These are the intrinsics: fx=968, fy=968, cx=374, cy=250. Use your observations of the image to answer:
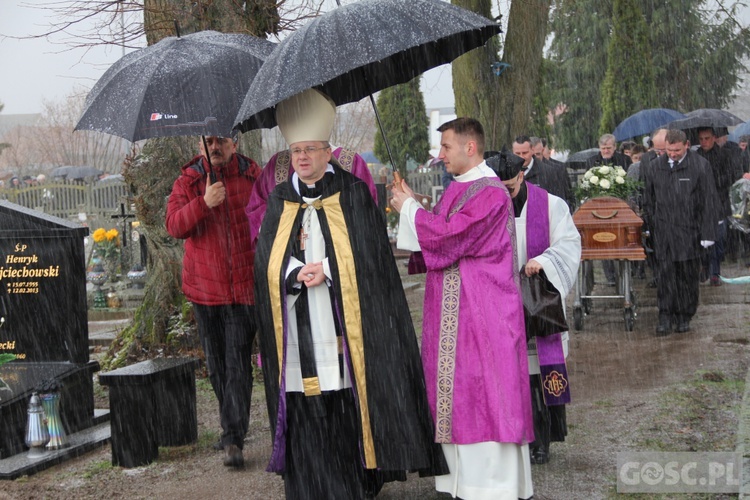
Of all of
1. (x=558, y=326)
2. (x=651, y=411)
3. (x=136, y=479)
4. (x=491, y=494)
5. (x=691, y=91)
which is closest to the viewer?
(x=491, y=494)

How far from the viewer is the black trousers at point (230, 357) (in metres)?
6.19

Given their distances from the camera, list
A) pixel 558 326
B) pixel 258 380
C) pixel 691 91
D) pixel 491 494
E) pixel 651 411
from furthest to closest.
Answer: pixel 691 91
pixel 258 380
pixel 651 411
pixel 558 326
pixel 491 494

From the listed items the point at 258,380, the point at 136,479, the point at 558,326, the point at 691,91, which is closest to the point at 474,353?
the point at 558,326

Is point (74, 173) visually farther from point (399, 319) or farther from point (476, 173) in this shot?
point (476, 173)

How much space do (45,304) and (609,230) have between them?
577 cm

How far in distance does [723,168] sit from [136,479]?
10.4 m

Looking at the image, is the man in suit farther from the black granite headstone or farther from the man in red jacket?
the black granite headstone

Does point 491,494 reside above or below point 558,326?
below

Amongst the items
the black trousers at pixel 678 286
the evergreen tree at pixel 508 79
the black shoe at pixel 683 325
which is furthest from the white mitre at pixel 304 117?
the evergreen tree at pixel 508 79

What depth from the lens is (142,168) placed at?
30.6ft

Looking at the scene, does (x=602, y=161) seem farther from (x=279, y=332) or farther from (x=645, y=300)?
(x=279, y=332)

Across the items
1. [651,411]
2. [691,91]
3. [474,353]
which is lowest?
[651,411]

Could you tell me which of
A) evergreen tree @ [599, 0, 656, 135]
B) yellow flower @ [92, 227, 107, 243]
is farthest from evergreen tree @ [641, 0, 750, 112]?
yellow flower @ [92, 227, 107, 243]

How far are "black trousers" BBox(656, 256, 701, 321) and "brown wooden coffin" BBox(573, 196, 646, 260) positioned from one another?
0.44 m
